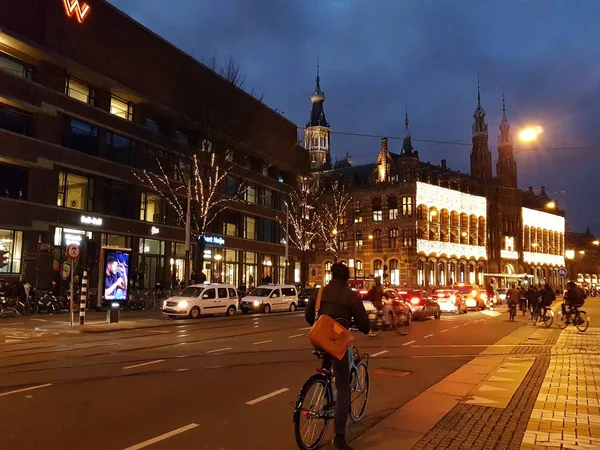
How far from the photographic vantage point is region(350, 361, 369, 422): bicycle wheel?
6624 mm

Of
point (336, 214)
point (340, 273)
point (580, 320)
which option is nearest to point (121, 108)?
point (580, 320)

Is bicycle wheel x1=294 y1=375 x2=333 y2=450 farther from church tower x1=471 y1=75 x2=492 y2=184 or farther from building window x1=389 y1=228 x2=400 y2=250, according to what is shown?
church tower x1=471 y1=75 x2=492 y2=184

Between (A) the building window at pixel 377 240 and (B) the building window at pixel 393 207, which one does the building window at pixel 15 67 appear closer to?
(B) the building window at pixel 393 207

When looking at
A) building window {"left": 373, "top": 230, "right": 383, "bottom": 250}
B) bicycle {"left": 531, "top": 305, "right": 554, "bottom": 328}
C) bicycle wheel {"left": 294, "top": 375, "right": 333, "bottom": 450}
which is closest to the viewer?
bicycle wheel {"left": 294, "top": 375, "right": 333, "bottom": 450}

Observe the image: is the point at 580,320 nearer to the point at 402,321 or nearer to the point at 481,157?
the point at 402,321

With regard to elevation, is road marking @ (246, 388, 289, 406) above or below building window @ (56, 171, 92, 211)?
below

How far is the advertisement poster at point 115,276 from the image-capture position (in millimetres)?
23234

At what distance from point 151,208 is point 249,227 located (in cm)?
1393

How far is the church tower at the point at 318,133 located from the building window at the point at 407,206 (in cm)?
3786

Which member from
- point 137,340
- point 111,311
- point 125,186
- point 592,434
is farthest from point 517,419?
point 125,186

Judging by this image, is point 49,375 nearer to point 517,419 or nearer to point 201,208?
point 517,419

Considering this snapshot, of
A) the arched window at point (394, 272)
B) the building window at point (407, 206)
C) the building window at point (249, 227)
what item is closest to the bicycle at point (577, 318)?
the building window at point (249, 227)

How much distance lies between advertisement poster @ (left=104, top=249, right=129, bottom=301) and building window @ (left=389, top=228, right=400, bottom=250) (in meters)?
49.2

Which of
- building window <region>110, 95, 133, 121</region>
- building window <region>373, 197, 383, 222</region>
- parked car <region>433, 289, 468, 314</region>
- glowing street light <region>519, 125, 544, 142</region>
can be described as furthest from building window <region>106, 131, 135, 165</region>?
building window <region>373, 197, 383, 222</region>
